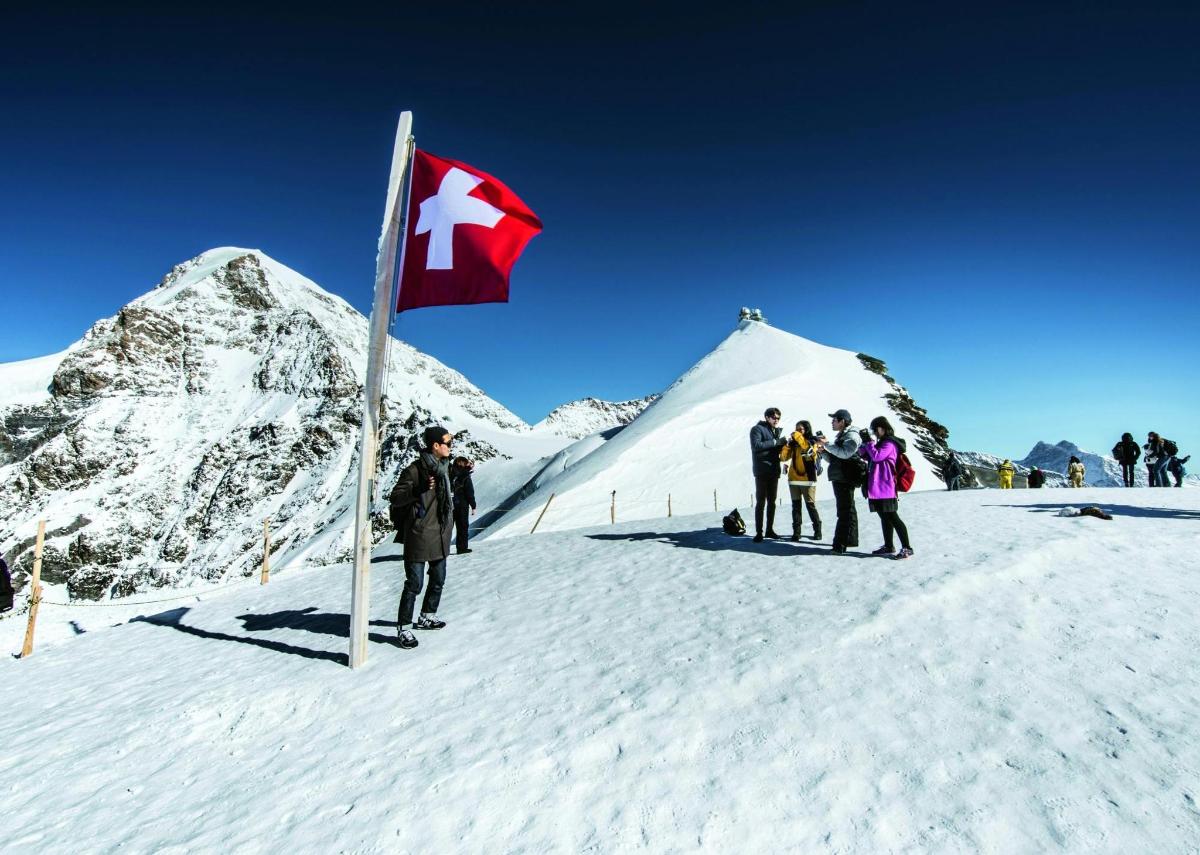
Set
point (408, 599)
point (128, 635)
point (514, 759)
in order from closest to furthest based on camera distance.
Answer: point (514, 759) → point (408, 599) → point (128, 635)

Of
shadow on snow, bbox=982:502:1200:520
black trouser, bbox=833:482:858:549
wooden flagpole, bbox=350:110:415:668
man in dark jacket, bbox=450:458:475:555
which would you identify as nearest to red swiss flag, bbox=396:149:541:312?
wooden flagpole, bbox=350:110:415:668

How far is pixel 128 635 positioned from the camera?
31.2 feet

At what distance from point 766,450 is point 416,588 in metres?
6.14

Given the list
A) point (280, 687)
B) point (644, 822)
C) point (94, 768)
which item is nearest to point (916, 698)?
point (644, 822)

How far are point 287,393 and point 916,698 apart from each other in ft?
515

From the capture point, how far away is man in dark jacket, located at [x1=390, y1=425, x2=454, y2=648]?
6.50 meters

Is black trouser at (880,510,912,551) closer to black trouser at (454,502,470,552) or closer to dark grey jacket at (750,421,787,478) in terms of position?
dark grey jacket at (750,421,787,478)

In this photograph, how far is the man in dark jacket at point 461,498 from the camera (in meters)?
12.4

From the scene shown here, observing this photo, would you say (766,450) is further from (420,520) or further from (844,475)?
(420,520)

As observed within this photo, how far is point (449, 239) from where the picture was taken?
6238 millimetres

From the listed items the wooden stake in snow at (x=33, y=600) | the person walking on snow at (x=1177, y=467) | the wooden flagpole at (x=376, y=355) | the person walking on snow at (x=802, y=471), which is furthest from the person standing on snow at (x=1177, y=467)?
the wooden stake in snow at (x=33, y=600)

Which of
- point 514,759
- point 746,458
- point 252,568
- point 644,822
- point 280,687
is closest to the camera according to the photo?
point 644,822

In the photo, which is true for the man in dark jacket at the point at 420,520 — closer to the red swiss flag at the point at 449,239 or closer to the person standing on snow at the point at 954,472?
the red swiss flag at the point at 449,239

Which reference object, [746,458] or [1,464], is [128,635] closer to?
[746,458]
